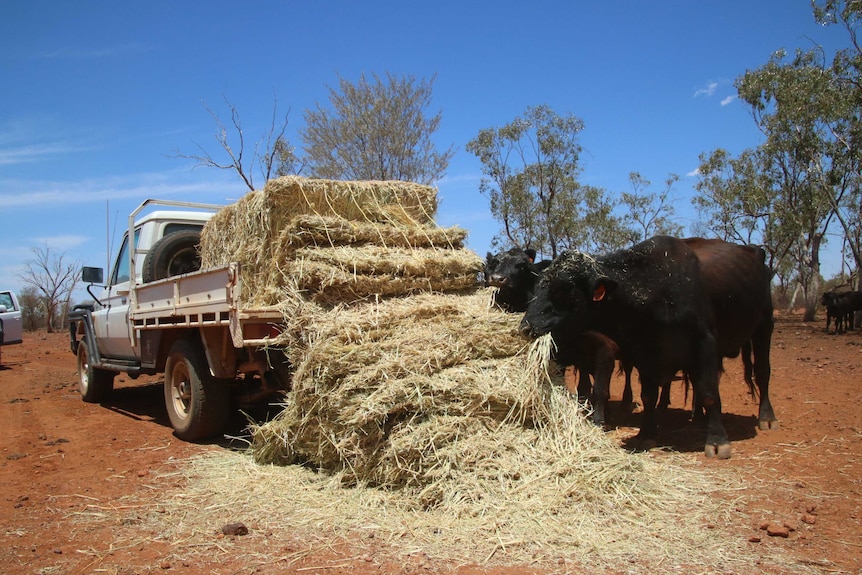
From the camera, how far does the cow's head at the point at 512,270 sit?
22.2 ft

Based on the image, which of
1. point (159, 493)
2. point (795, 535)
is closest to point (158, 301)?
point (159, 493)

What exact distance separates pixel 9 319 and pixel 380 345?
15312mm

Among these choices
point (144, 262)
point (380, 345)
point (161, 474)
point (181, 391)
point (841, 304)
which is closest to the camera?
point (380, 345)

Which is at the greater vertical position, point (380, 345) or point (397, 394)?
point (380, 345)

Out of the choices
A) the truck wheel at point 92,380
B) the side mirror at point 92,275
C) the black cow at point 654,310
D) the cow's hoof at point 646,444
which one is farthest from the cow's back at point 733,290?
the truck wheel at point 92,380

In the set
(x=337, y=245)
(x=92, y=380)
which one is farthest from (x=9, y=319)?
(x=337, y=245)

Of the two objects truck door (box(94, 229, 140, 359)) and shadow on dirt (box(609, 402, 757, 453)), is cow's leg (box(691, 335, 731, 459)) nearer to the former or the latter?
shadow on dirt (box(609, 402, 757, 453))

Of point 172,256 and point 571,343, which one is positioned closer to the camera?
point 571,343

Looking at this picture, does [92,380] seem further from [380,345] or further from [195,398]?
[380,345]

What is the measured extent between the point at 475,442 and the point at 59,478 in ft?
12.8

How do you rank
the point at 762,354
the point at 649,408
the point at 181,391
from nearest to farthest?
the point at 649,408, the point at 181,391, the point at 762,354

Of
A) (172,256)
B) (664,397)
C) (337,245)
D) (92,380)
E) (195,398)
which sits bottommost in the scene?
(664,397)

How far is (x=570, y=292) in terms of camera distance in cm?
584

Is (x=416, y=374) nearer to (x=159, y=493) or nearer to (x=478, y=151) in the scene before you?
(x=159, y=493)
